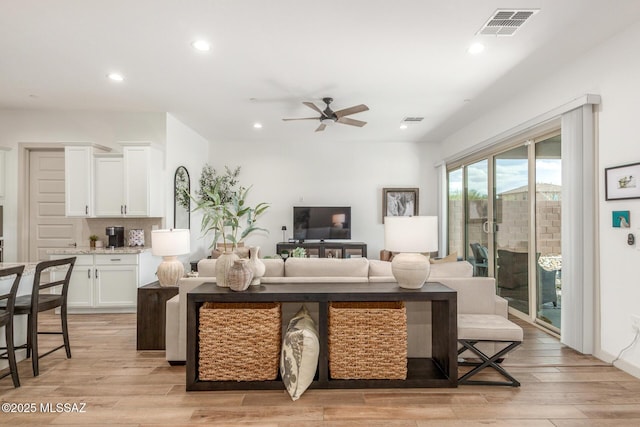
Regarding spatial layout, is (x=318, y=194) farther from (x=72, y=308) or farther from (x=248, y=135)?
(x=72, y=308)

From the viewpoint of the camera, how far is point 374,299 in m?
2.56

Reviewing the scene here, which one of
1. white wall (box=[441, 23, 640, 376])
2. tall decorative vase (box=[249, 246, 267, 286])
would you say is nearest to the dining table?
tall decorative vase (box=[249, 246, 267, 286])

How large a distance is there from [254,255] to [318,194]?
4.67 meters

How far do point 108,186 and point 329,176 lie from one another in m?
3.89

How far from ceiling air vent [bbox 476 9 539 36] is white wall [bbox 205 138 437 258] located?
4493 mm

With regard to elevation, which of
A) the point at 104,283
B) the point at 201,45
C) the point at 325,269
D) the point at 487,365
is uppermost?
the point at 201,45

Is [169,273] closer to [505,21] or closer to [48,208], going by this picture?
[48,208]

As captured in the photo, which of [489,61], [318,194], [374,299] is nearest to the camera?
[374,299]

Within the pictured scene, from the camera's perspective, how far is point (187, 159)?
6184 mm

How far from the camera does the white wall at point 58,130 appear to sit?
16.8 feet

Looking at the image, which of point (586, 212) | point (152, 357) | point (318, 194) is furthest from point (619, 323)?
point (318, 194)

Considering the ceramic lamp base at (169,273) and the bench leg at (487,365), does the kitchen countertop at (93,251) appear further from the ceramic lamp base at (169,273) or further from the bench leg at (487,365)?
the bench leg at (487,365)

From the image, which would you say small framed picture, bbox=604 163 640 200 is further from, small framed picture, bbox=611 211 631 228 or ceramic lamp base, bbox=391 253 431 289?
ceramic lamp base, bbox=391 253 431 289

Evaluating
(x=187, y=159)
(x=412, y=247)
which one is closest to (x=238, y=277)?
(x=412, y=247)
